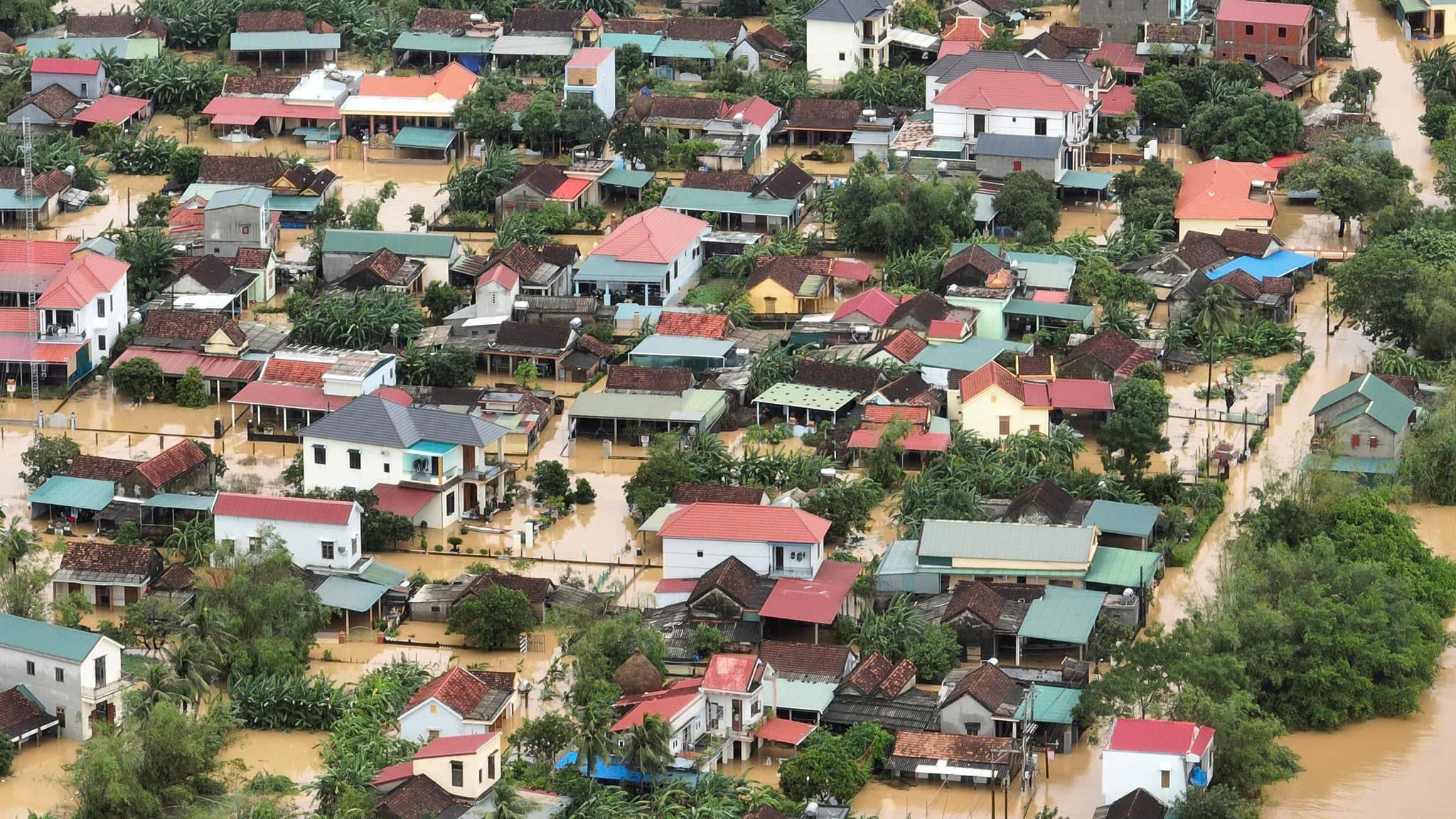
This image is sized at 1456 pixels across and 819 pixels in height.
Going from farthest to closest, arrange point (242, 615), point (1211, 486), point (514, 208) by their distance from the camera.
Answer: point (514, 208), point (1211, 486), point (242, 615)

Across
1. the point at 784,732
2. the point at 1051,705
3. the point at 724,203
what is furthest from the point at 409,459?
the point at 724,203

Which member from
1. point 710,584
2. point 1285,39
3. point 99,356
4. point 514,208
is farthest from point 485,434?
point 1285,39

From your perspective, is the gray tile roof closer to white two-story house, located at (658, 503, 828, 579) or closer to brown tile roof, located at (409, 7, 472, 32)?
white two-story house, located at (658, 503, 828, 579)

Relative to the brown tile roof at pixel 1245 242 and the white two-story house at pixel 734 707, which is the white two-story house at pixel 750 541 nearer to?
the white two-story house at pixel 734 707

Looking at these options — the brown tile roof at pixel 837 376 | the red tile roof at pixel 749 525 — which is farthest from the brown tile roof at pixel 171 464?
the brown tile roof at pixel 837 376

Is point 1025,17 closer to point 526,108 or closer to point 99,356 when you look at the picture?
point 526,108

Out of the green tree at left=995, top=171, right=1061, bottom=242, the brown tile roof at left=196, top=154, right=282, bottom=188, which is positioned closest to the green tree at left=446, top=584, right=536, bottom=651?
the green tree at left=995, top=171, right=1061, bottom=242
